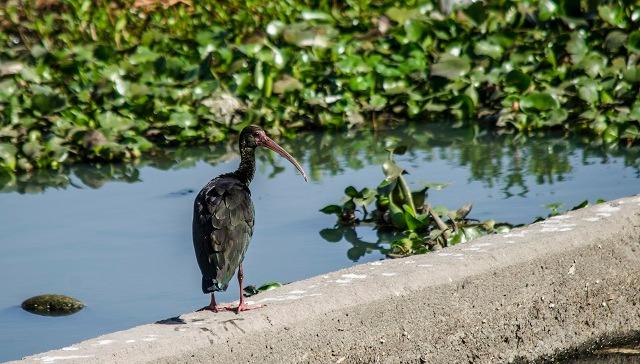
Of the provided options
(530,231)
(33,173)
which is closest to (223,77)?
(33,173)

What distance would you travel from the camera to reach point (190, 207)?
719 centimetres

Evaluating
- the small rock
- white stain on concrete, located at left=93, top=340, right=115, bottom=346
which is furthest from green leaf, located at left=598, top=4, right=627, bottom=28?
white stain on concrete, located at left=93, top=340, right=115, bottom=346

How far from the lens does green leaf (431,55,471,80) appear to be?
30.1 ft

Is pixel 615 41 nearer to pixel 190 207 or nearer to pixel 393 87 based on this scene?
pixel 393 87

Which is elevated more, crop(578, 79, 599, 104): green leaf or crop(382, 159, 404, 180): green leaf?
crop(578, 79, 599, 104): green leaf

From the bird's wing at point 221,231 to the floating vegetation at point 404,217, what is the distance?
1.36m

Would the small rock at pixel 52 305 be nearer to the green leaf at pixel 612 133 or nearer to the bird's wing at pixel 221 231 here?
the bird's wing at pixel 221 231

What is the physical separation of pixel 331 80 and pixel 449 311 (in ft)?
15.2

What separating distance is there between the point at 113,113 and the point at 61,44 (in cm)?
232

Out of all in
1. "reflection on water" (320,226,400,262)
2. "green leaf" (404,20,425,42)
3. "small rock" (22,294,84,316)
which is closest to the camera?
"small rock" (22,294,84,316)

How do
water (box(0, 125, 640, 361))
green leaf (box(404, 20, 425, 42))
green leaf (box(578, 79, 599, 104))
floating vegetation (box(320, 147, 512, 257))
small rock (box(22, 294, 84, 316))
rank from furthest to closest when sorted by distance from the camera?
1. green leaf (box(404, 20, 425, 42))
2. green leaf (box(578, 79, 599, 104))
3. floating vegetation (box(320, 147, 512, 257))
4. water (box(0, 125, 640, 361))
5. small rock (box(22, 294, 84, 316))

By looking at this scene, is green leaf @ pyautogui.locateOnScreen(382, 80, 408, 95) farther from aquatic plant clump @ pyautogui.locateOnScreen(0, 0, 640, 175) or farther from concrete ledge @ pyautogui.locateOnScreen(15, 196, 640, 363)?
concrete ledge @ pyautogui.locateOnScreen(15, 196, 640, 363)

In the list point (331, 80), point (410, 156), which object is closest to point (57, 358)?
point (410, 156)

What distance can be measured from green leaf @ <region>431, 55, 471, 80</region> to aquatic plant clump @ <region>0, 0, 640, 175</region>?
0.04ft
